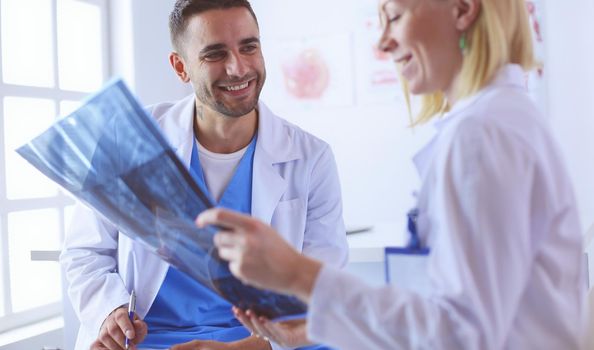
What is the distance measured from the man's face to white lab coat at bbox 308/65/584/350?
874mm

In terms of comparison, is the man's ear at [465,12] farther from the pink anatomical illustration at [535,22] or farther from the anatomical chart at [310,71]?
the anatomical chart at [310,71]

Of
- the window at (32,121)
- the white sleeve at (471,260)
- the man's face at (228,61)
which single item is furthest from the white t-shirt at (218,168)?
the window at (32,121)

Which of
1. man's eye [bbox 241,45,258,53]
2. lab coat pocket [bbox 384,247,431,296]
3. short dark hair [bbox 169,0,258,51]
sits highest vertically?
short dark hair [bbox 169,0,258,51]

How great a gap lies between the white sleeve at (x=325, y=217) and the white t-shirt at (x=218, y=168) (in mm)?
193

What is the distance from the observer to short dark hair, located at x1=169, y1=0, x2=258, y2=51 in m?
Result: 1.61

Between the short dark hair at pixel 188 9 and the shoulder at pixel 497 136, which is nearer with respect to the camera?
the shoulder at pixel 497 136

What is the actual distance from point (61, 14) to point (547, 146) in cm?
243

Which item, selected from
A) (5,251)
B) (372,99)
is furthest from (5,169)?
(372,99)

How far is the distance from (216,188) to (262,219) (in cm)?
14

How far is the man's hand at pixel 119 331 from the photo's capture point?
53.2 inches

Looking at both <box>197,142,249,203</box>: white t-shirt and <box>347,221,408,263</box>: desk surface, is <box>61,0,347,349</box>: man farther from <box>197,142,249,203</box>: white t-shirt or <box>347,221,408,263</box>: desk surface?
<box>347,221,408,263</box>: desk surface

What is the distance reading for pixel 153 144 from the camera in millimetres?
901

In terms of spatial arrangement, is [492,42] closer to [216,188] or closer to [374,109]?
[216,188]

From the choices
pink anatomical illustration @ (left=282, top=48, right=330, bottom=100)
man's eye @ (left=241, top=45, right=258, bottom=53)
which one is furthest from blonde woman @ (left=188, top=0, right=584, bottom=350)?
pink anatomical illustration @ (left=282, top=48, right=330, bottom=100)
